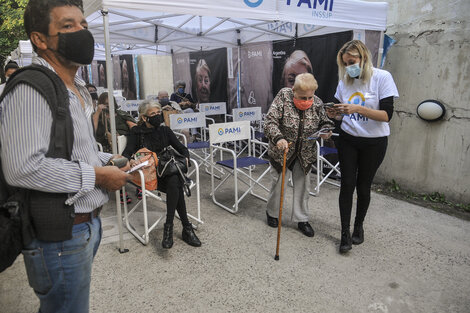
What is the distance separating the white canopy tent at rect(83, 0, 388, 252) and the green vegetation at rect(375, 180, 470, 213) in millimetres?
1958

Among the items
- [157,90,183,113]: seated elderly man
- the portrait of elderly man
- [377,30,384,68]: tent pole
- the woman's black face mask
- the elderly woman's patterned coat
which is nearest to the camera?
the elderly woman's patterned coat

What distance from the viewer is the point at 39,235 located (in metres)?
1.07

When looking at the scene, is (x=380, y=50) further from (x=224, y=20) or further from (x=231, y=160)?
(x=224, y=20)

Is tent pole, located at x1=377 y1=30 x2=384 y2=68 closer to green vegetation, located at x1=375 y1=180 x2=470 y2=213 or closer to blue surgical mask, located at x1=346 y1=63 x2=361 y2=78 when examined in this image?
green vegetation, located at x1=375 y1=180 x2=470 y2=213

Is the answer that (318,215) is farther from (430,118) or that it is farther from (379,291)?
(430,118)

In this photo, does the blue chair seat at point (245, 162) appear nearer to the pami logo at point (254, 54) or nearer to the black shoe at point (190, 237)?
the black shoe at point (190, 237)

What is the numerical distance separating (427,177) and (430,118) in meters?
0.81

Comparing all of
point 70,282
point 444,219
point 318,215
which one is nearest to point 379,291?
point 318,215

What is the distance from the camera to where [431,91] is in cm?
441

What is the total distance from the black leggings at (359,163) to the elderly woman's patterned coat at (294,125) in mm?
308

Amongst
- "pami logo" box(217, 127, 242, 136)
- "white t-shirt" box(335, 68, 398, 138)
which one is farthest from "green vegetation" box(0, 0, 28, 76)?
"white t-shirt" box(335, 68, 398, 138)

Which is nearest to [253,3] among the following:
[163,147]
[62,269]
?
[163,147]

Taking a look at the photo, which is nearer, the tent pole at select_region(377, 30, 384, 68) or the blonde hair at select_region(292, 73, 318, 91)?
the blonde hair at select_region(292, 73, 318, 91)

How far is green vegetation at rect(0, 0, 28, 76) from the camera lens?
15.4 meters
